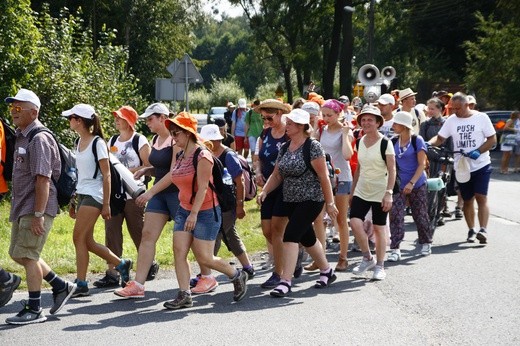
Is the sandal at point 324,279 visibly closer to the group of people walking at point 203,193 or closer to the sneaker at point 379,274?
the group of people walking at point 203,193

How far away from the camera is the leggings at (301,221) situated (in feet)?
29.6

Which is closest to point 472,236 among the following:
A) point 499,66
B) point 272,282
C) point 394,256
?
point 394,256

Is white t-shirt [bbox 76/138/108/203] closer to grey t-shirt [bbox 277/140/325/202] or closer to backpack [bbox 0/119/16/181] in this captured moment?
backpack [bbox 0/119/16/181]

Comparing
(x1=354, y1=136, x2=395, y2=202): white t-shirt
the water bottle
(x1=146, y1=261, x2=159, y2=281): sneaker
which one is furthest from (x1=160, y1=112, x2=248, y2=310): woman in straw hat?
(x1=354, y1=136, x2=395, y2=202): white t-shirt

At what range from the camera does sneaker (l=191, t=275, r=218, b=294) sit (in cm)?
933

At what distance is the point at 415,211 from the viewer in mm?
11656

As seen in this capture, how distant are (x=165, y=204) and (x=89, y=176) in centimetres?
73

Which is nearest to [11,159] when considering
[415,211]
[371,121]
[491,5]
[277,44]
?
[371,121]

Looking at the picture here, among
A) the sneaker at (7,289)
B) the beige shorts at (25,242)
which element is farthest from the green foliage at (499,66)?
the beige shorts at (25,242)

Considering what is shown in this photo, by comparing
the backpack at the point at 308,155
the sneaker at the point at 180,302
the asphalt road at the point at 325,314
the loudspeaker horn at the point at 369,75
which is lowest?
the asphalt road at the point at 325,314

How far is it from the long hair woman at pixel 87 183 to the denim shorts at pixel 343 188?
9.82 ft

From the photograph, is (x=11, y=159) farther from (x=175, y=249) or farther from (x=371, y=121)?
(x=371, y=121)

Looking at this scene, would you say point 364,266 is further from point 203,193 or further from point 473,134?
point 473,134

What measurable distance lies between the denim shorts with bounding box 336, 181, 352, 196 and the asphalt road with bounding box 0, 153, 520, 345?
0.98 metres
